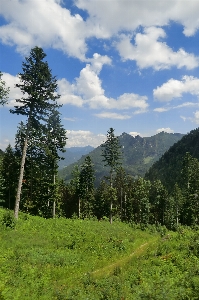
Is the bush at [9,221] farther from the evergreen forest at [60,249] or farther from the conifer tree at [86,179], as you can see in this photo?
the conifer tree at [86,179]

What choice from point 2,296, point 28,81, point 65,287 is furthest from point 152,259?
point 28,81

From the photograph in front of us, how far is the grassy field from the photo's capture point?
11.5 metres

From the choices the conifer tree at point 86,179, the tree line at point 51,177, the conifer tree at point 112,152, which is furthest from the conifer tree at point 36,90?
the conifer tree at point 86,179

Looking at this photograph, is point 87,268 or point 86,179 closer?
point 87,268

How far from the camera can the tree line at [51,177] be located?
83.9 feet

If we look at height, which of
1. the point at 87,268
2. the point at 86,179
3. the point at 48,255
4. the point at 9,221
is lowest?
the point at 87,268

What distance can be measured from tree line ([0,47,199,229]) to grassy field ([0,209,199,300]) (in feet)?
22.1

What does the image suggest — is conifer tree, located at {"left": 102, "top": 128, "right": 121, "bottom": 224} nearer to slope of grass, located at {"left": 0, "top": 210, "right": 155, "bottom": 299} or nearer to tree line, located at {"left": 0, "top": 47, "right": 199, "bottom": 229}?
tree line, located at {"left": 0, "top": 47, "right": 199, "bottom": 229}

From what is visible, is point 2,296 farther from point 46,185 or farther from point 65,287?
point 46,185

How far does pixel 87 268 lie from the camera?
17281 millimetres

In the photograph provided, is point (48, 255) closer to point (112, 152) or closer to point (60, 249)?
point (60, 249)

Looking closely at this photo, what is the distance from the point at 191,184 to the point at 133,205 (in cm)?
1816

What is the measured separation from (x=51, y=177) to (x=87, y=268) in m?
22.9

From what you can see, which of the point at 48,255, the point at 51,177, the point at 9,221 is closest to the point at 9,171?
the point at 51,177
